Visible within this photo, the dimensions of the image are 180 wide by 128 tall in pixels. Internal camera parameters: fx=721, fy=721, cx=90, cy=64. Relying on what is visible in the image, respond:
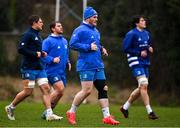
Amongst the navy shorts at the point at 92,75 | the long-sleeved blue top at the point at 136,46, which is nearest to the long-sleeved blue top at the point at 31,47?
the navy shorts at the point at 92,75

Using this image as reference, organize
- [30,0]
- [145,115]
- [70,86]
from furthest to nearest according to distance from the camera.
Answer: [30,0], [70,86], [145,115]

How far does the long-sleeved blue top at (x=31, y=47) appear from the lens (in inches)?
594

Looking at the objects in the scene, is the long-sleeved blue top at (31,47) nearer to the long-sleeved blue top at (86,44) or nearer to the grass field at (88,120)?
the long-sleeved blue top at (86,44)

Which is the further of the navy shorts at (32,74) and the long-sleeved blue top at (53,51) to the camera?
the long-sleeved blue top at (53,51)

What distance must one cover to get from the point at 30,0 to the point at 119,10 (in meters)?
4.89

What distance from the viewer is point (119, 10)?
32125 mm

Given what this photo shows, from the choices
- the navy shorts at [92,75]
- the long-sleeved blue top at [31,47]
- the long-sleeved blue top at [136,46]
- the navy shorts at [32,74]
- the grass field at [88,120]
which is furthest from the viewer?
the long-sleeved blue top at [136,46]

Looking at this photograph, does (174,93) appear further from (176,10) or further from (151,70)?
(176,10)

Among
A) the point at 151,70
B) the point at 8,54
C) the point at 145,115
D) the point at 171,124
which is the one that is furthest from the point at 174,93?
the point at 171,124

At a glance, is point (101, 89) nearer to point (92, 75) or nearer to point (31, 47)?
point (92, 75)

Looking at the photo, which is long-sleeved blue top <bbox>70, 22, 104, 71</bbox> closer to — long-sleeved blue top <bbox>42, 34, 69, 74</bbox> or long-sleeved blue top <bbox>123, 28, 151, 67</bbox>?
long-sleeved blue top <bbox>42, 34, 69, 74</bbox>

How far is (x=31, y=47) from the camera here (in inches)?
600

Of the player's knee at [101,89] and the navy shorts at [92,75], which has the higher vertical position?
the navy shorts at [92,75]

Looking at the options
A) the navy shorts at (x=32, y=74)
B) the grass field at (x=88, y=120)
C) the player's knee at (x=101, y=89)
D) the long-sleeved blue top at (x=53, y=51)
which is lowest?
the grass field at (x=88, y=120)
